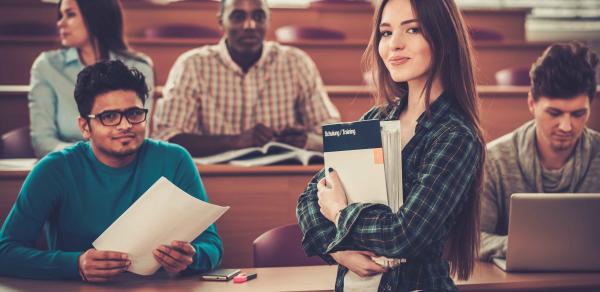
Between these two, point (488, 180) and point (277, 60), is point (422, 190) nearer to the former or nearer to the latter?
point (488, 180)

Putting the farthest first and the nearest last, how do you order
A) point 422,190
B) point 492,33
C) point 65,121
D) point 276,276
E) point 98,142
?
point 492,33 < point 65,121 < point 98,142 < point 276,276 < point 422,190

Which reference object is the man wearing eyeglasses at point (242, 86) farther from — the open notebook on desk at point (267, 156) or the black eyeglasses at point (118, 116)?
the black eyeglasses at point (118, 116)

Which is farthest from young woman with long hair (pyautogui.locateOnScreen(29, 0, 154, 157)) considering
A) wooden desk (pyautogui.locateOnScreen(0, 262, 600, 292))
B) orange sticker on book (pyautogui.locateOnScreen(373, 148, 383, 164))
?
orange sticker on book (pyautogui.locateOnScreen(373, 148, 383, 164))

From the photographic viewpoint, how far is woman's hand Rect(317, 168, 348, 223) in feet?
4.39

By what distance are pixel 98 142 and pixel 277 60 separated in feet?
4.79

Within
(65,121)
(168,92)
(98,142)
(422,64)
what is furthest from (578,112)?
(65,121)

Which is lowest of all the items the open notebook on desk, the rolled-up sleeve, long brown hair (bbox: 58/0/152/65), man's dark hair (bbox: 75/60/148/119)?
the open notebook on desk

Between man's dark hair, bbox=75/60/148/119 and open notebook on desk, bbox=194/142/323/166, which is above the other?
man's dark hair, bbox=75/60/148/119

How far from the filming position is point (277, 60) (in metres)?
3.17

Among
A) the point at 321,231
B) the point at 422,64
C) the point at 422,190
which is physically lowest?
the point at 321,231

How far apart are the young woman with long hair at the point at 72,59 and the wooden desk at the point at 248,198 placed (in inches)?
27.8

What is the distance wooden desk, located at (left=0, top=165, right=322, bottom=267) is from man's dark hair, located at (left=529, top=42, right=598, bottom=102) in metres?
0.75

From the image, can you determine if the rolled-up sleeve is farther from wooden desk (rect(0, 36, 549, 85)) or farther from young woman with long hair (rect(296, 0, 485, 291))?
young woman with long hair (rect(296, 0, 485, 291))

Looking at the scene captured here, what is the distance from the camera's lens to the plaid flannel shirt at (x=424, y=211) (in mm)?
1263
